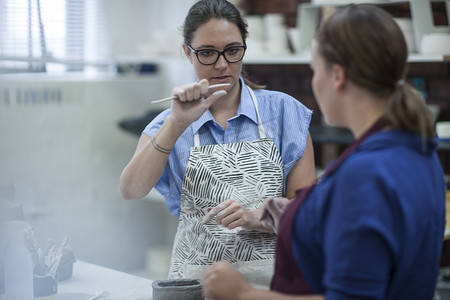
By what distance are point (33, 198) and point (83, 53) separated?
45.5 inches

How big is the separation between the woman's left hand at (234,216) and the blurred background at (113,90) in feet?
4.82

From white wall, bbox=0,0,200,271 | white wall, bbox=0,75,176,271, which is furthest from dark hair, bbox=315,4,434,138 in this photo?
white wall, bbox=0,75,176,271

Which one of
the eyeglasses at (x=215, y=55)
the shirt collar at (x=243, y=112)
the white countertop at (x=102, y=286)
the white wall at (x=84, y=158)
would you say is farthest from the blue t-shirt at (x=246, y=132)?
the white wall at (x=84, y=158)

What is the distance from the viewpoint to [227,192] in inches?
68.4

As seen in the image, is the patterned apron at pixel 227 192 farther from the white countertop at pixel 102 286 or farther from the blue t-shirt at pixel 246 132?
the white countertop at pixel 102 286

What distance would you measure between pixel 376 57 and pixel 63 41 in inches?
125

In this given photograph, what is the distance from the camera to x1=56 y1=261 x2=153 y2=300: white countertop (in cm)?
164

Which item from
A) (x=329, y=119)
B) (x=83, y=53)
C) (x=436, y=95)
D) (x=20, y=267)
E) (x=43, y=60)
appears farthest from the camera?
(x=83, y=53)

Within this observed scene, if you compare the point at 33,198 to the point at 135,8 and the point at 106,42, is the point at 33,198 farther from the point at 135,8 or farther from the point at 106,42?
the point at 135,8

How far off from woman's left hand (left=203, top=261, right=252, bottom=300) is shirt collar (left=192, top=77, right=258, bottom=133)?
714 millimetres

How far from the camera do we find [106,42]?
4.21 metres

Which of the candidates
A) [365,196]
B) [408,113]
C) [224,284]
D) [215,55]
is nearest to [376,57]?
[408,113]

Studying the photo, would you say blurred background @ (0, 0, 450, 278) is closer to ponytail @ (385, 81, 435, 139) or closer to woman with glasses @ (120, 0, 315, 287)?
woman with glasses @ (120, 0, 315, 287)

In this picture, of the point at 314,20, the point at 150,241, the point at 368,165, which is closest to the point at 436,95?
the point at 314,20
